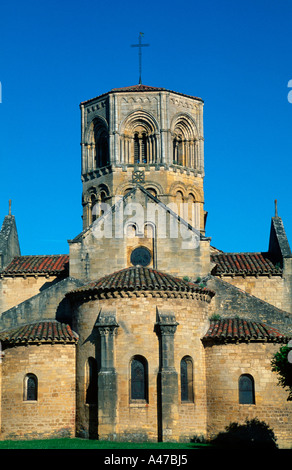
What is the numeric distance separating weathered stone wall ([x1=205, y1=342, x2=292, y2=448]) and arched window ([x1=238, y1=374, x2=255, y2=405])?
232mm

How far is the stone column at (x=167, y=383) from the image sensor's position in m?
31.9

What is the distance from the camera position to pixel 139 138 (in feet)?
150

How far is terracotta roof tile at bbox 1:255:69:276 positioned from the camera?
136 feet

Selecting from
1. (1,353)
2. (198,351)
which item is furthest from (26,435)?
(198,351)

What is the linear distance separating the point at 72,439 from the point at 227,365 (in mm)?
7909

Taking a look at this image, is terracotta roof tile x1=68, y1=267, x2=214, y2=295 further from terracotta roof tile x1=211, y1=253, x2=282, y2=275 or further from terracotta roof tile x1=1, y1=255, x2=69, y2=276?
terracotta roof tile x1=1, y1=255, x2=69, y2=276

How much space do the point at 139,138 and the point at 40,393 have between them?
1855 centimetres

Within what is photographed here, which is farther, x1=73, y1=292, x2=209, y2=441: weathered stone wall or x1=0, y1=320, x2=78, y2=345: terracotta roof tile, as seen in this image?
x1=0, y1=320, x2=78, y2=345: terracotta roof tile

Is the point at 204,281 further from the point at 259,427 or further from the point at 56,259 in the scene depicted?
the point at 56,259

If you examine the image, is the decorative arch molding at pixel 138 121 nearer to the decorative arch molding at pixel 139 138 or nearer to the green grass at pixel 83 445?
the decorative arch molding at pixel 139 138

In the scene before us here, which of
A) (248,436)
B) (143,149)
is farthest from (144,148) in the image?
(248,436)

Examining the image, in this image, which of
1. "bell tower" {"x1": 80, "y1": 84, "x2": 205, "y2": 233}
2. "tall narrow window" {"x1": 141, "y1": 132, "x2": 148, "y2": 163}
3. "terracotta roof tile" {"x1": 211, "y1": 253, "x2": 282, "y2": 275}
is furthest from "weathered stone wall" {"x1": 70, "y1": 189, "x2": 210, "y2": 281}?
"tall narrow window" {"x1": 141, "y1": 132, "x2": 148, "y2": 163}

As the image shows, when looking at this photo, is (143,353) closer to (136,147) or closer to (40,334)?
(40,334)

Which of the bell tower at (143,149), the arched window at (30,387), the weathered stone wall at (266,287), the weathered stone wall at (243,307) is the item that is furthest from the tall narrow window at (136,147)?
the arched window at (30,387)
